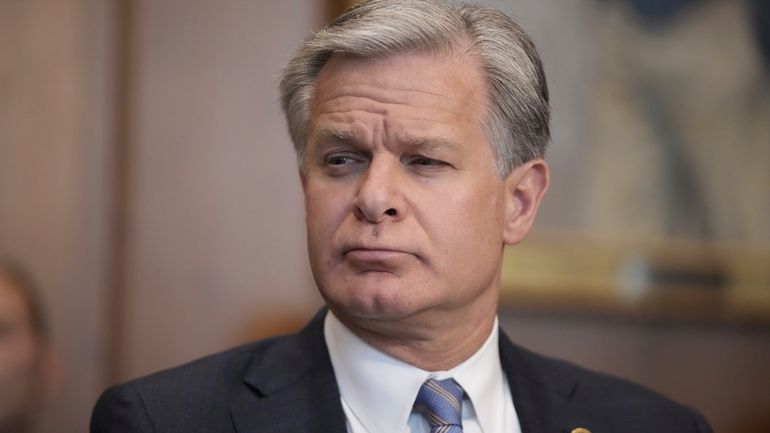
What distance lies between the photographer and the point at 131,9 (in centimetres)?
443

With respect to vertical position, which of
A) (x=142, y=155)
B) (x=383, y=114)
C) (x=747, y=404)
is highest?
(x=383, y=114)

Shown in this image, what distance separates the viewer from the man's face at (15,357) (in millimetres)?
3871

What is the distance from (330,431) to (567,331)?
2.25 m

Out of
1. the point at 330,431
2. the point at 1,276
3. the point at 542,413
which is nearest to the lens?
the point at 330,431

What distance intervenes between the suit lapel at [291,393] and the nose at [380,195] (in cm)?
37

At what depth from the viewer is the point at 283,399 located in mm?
2789

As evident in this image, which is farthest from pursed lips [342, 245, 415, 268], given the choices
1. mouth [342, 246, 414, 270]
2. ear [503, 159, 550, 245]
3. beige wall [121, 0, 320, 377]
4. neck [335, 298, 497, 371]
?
beige wall [121, 0, 320, 377]

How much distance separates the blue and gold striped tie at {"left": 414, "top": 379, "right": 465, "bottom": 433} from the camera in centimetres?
273

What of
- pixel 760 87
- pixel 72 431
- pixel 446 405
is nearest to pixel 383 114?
pixel 446 405

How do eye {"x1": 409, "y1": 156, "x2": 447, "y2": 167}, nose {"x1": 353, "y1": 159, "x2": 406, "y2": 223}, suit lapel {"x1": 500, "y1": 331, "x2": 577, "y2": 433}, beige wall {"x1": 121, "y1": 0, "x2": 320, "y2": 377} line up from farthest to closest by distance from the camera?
beige wall {"x1": 121, "y1": 0, "x2": 320, "y2": 377}, suit lapel {"x1": 500, "y1": 331, "x2": 577, "y2": 433}, eye {"x1": 409, "y1": 156, "x2": 447, "y2": 167}, nose {"x1": 353, "y1": 159, "x2": 406, "y2": 223}

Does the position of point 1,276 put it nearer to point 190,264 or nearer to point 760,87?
point 190,264

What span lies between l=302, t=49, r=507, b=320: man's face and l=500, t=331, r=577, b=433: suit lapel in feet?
0.94

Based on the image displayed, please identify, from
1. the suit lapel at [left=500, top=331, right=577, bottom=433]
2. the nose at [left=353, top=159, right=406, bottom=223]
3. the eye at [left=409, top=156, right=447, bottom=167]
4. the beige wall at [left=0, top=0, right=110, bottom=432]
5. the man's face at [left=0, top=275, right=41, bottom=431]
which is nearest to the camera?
the nose at [left=353, top=159, right=406, bottom=223]

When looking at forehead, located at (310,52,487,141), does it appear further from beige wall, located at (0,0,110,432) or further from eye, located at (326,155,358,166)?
beige wall, located at (0,0,110,432)
